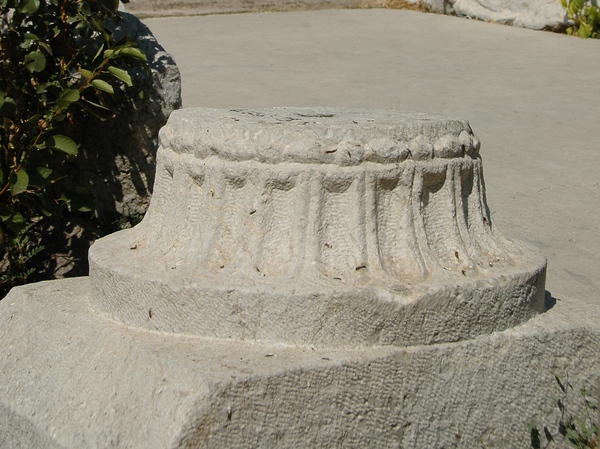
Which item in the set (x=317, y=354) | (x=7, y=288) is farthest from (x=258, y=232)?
(x=7, y=288)

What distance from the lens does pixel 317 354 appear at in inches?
91.4

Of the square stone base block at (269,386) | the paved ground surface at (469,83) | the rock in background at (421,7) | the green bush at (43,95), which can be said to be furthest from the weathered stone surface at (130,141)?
the rock in background at (421,7)

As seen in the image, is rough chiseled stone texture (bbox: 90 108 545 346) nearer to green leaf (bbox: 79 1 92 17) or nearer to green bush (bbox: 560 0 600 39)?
green leaf (bbox: 79 1 92 17)

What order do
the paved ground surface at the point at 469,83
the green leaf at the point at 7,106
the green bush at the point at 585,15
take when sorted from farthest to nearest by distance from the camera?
the green bush at the point at 585,15
the paved ground surface at the point at 469,83
the green leaf at the point at 7,106

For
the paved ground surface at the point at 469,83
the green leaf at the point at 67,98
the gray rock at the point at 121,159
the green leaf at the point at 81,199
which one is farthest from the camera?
the paved ground surface at the point at 469,83

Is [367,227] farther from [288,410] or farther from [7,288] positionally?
[7,288]

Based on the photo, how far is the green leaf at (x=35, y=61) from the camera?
136 inches

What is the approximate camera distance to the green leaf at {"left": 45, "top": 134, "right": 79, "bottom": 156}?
3.34m

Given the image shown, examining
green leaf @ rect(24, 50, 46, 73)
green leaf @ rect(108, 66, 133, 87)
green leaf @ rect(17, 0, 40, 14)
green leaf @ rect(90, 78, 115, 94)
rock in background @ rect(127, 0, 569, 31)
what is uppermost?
green leaf @ rect(17, 0, 40, 14)

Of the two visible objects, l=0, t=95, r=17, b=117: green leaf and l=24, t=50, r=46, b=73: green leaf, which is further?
l=24, t=50, r=46, b=73: green leaf

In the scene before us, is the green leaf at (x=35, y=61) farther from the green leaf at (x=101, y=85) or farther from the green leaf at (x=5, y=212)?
the green leaf at (x=5, y=212)

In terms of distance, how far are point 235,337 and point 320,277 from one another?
0.27m

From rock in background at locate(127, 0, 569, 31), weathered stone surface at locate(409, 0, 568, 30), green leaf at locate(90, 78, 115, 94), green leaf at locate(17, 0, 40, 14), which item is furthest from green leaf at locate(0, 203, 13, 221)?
weathered stone surface at locate(409, 0, 568, 30)

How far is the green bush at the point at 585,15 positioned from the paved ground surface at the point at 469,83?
0.12 m
